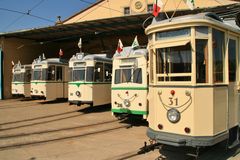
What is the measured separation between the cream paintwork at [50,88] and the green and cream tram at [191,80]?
1503 centimetres

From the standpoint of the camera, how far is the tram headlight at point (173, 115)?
23.0 ft

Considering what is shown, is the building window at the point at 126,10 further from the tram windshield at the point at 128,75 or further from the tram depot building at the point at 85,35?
the tram windshield at the point at 128,75

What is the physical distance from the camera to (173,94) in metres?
7.09

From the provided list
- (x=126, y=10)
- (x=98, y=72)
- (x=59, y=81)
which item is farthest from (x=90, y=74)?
(x=126, y=10)

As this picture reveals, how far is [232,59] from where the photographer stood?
25.6 ft

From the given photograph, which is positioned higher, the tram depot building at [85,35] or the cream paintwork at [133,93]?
the tram depot building at [85,35]

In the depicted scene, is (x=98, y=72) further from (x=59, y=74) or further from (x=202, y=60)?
(x=202, y=60)

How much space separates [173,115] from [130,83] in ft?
19.1

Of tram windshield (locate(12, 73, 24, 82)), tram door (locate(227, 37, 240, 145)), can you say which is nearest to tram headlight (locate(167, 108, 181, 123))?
tram door (locate(227, 37, 240, 145))

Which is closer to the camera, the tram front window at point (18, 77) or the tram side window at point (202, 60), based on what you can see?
the tram side window at point (202, 60)

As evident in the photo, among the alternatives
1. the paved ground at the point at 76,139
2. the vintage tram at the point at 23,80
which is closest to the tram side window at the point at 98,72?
the paved ground at the point at 76,139

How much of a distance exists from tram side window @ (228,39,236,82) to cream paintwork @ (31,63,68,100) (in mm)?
15676

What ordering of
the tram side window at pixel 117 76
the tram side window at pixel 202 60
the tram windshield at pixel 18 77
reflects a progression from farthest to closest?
the tram windshield at pixel 18 77 < the tram side window at pixel 117 76 < the tram side window at pixel 202 60

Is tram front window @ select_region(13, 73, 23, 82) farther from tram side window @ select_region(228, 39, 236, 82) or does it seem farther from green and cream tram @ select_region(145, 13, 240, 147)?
tram side window @ select_region(228, 39, 236, 82)
